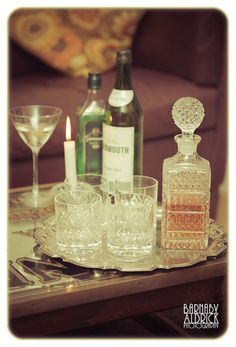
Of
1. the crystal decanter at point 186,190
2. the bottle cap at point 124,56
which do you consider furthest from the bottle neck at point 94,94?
the crystal decanter at point 186,190

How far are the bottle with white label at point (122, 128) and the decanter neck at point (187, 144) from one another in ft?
0.66

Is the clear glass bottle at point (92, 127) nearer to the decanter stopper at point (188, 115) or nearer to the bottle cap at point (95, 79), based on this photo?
the bottle cap at point (95, 79)

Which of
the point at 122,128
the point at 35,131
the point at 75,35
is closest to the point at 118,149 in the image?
the point at 122,128

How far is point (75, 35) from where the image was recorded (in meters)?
2.55

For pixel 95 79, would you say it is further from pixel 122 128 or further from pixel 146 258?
pixel 146 258

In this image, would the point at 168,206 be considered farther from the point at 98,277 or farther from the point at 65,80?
the point at 65,80

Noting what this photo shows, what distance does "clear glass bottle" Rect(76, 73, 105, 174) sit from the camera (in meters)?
1.45

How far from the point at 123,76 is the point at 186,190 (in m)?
0.31

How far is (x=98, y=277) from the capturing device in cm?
110

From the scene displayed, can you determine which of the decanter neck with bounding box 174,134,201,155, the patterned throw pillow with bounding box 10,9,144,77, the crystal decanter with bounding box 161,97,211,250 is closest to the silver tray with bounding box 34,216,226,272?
the crystal decanter with bounding box 161,97,211,250

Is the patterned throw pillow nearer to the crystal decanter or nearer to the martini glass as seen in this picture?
the martini glass

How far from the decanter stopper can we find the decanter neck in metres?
0.02

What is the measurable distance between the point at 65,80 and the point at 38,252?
1354mm
